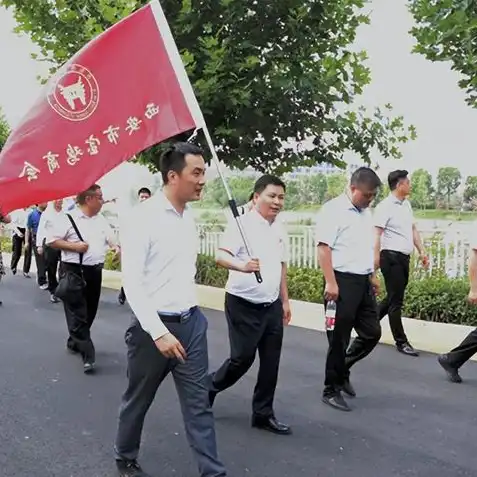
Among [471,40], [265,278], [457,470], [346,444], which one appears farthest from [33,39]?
[457,470]

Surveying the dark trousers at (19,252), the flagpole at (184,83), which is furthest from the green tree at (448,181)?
the flagpole at (184,83)

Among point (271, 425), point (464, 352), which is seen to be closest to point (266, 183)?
point (271, 425)

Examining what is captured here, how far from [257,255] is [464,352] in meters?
2.30

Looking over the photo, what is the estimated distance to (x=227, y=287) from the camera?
4609 mm

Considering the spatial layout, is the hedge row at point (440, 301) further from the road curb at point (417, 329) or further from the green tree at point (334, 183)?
the green tree at point (334, 183)

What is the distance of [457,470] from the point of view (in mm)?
3996

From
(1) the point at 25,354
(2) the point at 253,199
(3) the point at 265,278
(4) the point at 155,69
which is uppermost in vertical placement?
(4) the point at 155,69

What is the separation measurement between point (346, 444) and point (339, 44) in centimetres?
A: 649

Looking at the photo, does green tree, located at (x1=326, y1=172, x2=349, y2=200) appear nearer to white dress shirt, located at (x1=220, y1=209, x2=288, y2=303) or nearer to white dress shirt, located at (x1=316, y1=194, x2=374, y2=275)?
white dress shirt, located at (x1=316, y1=194, x2=374, y2=275)

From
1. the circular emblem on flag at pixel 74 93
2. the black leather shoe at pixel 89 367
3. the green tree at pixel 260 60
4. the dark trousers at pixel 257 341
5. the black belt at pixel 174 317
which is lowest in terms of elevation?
the black leather shoe at pixel 89 367

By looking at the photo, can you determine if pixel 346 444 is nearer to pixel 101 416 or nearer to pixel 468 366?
pixel 101 416

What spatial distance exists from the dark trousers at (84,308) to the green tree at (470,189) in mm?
8266

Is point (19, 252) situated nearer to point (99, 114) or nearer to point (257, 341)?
point (257, 341)

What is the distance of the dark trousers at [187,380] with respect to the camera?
343 centimetres
